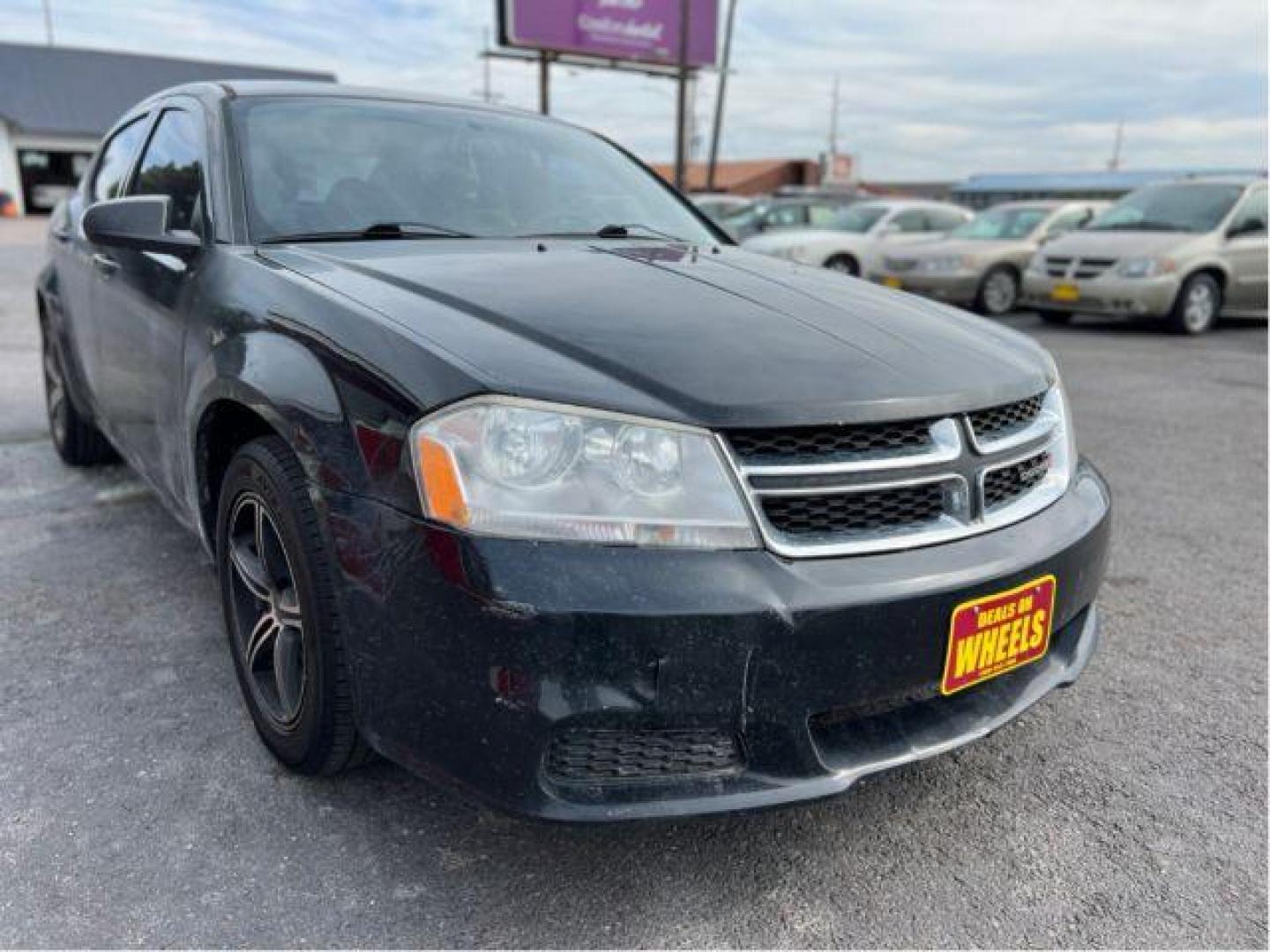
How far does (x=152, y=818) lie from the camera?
2072 mm

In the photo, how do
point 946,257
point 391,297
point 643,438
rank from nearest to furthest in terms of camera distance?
point 643,438
point 391,297
point 946,257

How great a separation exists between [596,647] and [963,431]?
85cm

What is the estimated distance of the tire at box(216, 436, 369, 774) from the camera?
6.21 feet

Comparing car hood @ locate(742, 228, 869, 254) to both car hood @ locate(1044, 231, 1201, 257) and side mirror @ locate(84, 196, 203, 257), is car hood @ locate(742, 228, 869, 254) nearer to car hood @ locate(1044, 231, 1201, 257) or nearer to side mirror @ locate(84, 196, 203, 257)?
car hood @ locate(1044, 231, 1201, 257)

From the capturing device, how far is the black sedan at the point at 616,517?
1608 mm

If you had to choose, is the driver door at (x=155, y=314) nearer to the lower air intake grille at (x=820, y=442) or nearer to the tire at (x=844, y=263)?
the lower air intake grille at (x=820, y=442)

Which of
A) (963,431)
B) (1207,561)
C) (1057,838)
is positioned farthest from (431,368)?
(1207,561)

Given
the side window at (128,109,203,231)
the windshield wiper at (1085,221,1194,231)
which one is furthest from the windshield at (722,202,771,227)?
the side window at (128,109,203,231)

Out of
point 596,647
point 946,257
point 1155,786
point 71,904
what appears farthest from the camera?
point 946,257

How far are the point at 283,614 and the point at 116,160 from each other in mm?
2563

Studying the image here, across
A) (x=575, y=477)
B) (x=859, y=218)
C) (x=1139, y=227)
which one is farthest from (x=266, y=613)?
(x=859, y=218)

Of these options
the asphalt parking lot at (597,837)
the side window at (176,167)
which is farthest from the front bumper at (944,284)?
the side window at (176,167)

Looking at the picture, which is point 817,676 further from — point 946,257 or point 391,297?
point 946,257

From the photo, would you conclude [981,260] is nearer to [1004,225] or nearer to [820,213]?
[1004,225]
